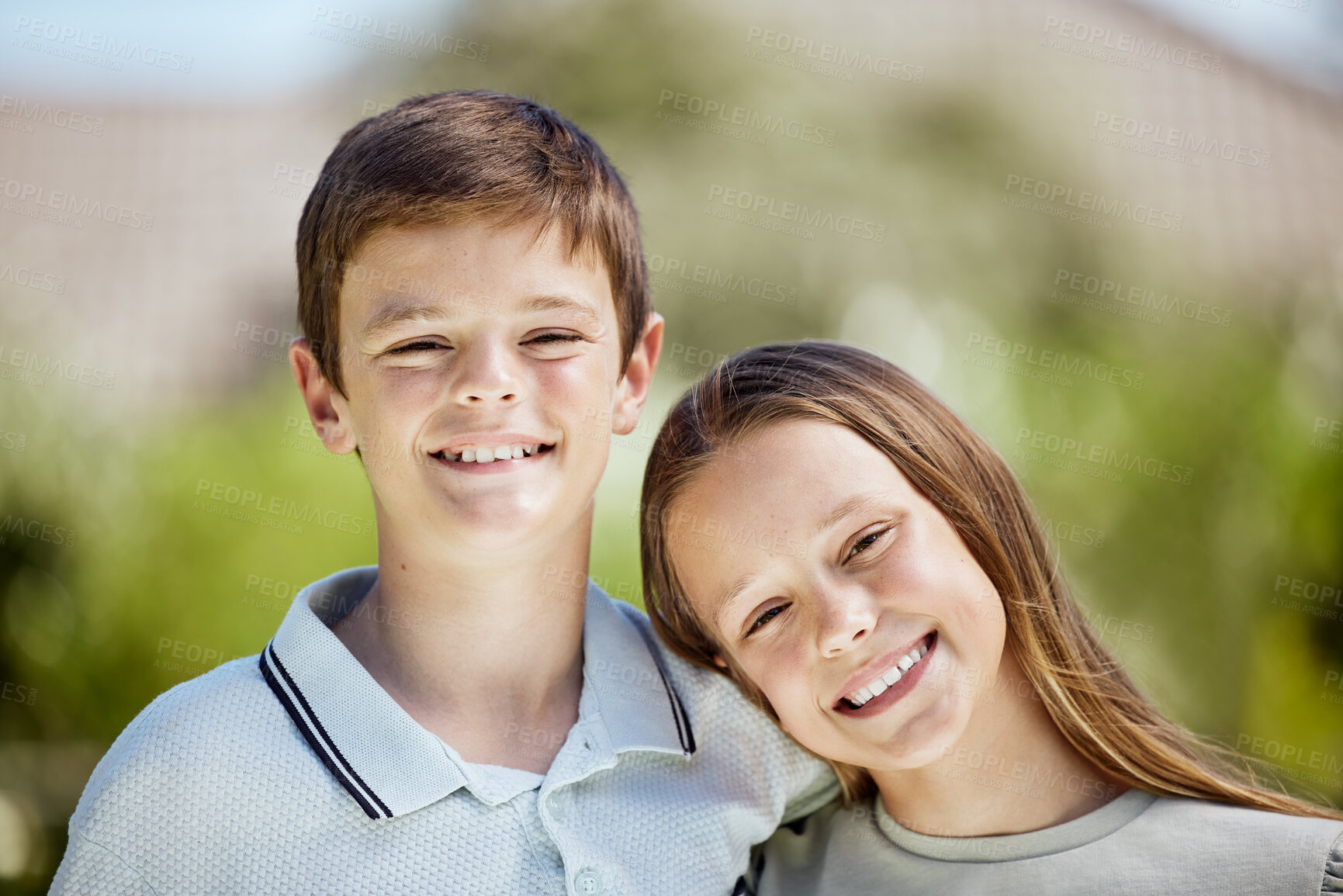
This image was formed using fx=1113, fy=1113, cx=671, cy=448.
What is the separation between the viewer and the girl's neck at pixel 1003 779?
70.2 inches

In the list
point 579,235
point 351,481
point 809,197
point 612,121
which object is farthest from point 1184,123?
point 579,235

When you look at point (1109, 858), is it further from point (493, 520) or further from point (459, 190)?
point (459, 190)

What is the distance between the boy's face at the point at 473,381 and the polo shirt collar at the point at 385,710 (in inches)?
9.3

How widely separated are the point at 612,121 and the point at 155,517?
476 cm

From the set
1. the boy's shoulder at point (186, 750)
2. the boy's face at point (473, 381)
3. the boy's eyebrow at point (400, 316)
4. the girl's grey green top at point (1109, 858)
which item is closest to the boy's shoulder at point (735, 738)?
the girl's grey green top at point (1109, 858)

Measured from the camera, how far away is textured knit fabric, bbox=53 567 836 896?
1562 mm

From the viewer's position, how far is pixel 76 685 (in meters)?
3.31

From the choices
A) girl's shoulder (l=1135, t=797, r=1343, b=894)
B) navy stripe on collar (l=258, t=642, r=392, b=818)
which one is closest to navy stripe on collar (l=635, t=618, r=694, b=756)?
navy stripe on collar (l=258, t=642, r=392, b=818)

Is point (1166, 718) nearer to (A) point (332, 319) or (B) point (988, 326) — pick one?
(A) point (332, 319)

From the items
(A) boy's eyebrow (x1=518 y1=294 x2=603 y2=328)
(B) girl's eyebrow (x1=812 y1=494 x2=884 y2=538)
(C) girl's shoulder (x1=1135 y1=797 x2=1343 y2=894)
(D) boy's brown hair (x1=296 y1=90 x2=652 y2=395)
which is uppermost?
(D) boy's brown hair (x1=296 y1=90 x2=652 y2=395)

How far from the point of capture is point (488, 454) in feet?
5.84

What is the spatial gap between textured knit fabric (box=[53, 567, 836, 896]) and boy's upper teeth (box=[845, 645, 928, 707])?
0.28m

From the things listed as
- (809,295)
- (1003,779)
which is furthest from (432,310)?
(809,295)

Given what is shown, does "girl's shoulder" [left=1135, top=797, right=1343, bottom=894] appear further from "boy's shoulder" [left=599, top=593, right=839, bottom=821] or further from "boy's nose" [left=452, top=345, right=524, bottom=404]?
"boy's nose" [left=452, top=345, right=524, bottom=404]
